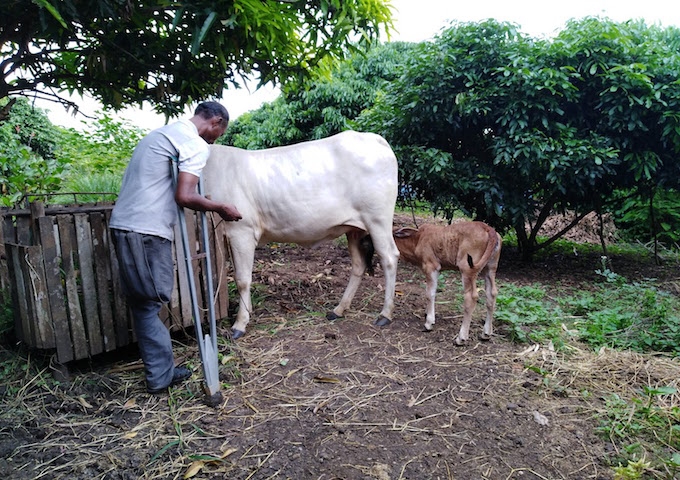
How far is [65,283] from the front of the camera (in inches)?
125

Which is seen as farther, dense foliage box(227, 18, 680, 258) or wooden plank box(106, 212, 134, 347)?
dense foliage box(227, 18, 680, 258)

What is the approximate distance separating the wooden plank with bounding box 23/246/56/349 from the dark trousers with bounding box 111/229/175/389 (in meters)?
0.52

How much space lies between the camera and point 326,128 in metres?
12.3

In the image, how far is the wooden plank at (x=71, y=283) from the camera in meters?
3.15

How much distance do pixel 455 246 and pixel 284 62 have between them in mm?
2195

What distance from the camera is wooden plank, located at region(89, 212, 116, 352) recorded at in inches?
130

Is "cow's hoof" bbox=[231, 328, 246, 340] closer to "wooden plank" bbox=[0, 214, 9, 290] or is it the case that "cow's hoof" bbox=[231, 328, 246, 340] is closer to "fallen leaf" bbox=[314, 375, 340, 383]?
"fallen leaf" bbox=[314, 375, 340, 383]

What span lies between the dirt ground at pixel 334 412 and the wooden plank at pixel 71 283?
30cm

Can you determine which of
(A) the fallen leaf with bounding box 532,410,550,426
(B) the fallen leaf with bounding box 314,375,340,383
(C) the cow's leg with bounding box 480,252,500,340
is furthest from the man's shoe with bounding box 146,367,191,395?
(C) the cow's leg with bounding box 480,252,500,340

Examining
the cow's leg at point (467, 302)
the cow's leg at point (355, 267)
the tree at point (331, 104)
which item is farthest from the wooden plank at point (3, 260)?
the tree at point (331, 104)

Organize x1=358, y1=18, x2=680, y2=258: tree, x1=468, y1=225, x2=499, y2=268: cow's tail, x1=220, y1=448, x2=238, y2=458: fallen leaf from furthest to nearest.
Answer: x1=358, y1=18, x2=680, y2=258: tree < x1=468, y1=225, x2=499, y2=268: cow's tail < x1=220, y1=448, x2=238, y2=458: fallen leaf

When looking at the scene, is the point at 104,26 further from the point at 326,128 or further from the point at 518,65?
the point at 326,128

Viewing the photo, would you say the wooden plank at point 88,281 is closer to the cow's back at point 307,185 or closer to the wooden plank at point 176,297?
the wooden plank at point 176,297

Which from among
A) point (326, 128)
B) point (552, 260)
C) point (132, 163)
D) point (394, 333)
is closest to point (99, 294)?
point (132, 163)
